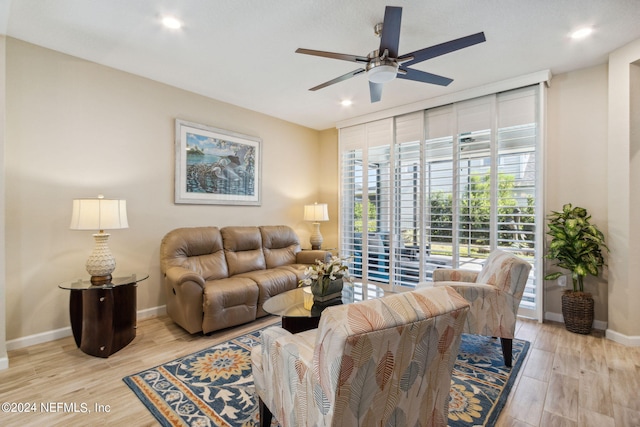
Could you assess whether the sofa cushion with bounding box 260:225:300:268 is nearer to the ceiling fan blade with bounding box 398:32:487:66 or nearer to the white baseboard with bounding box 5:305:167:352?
the white baseboard with bounding box 5:305:167:352

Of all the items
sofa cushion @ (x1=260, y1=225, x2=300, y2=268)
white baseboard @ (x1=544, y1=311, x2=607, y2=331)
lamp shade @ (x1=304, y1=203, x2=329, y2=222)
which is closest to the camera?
white baseboard @ (x1=544, y1=311, x2=607, y2=331)

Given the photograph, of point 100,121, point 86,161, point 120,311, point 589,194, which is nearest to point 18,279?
point 120,311

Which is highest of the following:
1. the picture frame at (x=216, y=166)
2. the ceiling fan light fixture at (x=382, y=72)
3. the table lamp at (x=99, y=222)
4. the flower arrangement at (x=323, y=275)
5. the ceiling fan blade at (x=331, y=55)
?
the ceiling fan blade at (x=331, y=55)

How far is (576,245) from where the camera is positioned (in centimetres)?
303

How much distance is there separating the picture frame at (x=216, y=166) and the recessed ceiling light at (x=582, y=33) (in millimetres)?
3823

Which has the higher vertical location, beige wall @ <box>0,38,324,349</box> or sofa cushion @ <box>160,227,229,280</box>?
beige wall @ <box>0,38,324,349</box>

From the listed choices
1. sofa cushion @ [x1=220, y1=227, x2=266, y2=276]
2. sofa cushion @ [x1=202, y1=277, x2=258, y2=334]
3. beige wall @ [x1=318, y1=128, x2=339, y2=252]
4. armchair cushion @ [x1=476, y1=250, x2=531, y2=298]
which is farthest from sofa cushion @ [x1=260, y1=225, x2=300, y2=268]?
armchair cushion @ [x1=476, y1=250, x2=531, y2=298]

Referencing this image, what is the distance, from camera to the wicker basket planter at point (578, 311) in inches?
119

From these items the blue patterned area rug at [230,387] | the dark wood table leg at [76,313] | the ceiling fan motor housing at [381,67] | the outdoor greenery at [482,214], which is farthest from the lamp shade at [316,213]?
the dark wood table leg at [76,313]

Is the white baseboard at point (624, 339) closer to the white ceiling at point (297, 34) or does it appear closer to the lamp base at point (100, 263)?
the white ceiling at point (297, 34)

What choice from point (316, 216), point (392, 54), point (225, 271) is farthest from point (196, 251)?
point (392, 54)

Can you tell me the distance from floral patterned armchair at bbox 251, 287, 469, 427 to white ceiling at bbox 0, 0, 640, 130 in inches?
88.3

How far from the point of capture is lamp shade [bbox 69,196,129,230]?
8.50 feet

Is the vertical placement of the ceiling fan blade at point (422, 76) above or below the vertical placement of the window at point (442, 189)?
above
